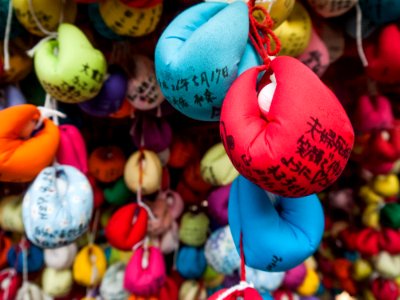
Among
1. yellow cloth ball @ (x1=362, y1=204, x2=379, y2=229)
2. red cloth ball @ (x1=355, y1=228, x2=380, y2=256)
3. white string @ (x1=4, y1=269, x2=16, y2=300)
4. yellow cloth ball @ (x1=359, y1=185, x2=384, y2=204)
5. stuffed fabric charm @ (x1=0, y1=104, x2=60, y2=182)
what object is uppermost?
stuffed fabric charm @ (x1=0, y1=104, x2=60, y2=182)

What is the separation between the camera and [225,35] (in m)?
0.28

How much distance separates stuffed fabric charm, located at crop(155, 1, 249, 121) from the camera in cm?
28

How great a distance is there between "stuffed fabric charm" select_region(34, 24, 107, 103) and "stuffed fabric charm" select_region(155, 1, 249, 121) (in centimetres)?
17

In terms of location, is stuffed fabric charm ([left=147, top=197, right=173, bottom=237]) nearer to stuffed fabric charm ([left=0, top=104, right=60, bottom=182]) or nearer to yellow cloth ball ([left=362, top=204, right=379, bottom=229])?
stuffed fabric charm ([left=0, top=104, right=60, bottom=182])

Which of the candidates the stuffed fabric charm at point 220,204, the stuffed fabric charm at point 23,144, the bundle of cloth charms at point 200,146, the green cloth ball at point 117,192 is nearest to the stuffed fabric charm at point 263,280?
the bundle of cloth charms at point 200,146

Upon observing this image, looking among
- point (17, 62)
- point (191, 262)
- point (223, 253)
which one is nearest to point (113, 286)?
point (191, 262)

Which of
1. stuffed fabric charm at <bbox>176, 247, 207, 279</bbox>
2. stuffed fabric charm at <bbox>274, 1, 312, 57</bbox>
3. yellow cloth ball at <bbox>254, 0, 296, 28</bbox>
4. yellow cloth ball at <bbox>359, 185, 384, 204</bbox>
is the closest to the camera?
yellow cloth ball at <bbox>254, 0, 296, 28</bbox>

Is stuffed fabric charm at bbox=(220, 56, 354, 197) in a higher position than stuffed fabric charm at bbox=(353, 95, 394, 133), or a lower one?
higher

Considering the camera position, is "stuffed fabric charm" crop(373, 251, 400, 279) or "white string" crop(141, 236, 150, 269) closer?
"white string" crop(141, 236, 150, 269)

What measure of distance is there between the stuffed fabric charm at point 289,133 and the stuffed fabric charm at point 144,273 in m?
0.47

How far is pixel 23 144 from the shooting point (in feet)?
1.34

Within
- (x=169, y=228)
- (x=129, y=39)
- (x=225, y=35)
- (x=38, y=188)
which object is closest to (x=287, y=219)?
(x=225, y=35)

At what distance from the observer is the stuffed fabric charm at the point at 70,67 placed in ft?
1.42

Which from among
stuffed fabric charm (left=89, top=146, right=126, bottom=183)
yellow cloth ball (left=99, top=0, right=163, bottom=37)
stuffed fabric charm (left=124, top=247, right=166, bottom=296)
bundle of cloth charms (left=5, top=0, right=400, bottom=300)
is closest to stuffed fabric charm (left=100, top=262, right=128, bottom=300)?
bundle of cloth charms (left=5, top=0, right=400, bottom=300)
